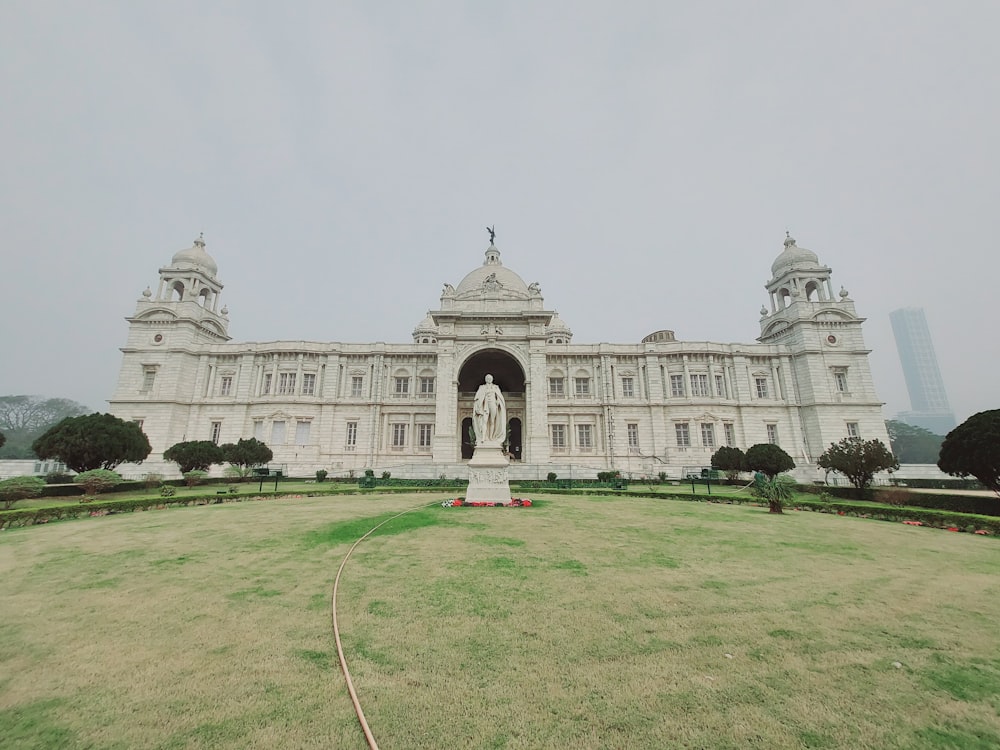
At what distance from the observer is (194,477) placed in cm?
2356

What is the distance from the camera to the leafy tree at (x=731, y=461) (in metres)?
26.4

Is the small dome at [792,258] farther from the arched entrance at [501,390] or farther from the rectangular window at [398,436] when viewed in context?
the rectangular window at [398,436]

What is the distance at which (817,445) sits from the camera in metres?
35.8

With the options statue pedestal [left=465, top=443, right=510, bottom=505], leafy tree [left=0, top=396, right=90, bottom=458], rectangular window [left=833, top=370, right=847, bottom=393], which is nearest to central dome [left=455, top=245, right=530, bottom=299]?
statue pedestal [left=465, top=443, right=510, bottom=505]

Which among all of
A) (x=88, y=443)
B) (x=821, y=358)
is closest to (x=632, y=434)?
(x=821, y=358)

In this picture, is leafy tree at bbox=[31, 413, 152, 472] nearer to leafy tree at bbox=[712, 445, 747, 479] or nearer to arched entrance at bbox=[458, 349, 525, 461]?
arched entrance at bbox=[458, 349, 525, 461]

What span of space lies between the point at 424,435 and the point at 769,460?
27405 millimetres

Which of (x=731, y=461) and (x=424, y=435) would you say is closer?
(x=731, y=461)

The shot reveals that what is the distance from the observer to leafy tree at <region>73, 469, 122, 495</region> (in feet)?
58.6

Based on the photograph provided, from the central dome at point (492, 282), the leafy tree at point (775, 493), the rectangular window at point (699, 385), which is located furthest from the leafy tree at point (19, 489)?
the rectangular window at point (699, 385)

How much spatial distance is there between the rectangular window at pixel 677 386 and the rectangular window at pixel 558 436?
35.8 ft

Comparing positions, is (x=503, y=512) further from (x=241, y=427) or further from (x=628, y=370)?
(x=241, y=427)

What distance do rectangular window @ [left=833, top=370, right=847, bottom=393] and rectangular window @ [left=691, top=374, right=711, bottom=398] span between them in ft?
35.4

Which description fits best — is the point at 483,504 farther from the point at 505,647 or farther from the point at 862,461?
the point at 862,461
